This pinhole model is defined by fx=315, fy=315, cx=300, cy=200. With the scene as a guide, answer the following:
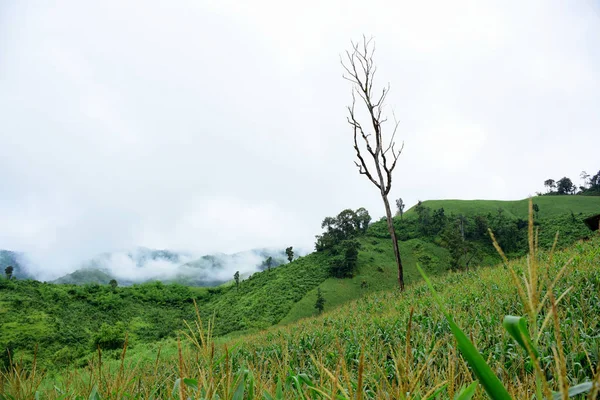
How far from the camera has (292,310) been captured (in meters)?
40.6

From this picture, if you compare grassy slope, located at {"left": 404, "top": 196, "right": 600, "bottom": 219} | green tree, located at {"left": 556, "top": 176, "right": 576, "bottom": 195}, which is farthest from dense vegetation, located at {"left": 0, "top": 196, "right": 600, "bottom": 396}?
green tree, located at {"left": 556, "top": 176, "right": 576, "bottom": 195}

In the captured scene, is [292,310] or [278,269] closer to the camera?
[292,310]

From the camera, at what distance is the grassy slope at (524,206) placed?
71.9 metres

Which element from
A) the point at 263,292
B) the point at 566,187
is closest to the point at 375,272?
the point at 263,292

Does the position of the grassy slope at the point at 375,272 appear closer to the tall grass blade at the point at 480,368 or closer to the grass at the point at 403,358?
the grass at the point at 403,358

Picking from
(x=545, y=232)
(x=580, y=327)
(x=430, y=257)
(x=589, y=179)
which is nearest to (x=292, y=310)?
(x=430, y=257)

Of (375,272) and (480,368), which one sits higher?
(480,368)

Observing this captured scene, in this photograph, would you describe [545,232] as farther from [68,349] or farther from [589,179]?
[68,349]

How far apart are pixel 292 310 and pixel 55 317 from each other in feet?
107

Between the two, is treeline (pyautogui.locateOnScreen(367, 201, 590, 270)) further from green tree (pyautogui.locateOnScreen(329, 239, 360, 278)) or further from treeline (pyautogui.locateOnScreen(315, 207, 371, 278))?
green tree (pyautogui.locateOnScreen(329, 239, 360, 278))

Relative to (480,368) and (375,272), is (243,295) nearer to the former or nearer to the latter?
(375,272)

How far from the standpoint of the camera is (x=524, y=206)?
267 feet

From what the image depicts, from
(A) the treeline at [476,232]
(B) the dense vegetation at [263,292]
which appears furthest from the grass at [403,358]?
(A) the treeline at [476,232]

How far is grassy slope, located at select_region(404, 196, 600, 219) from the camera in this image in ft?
236
